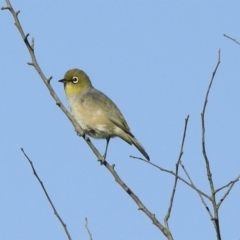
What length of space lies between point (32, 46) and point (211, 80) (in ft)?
5.82

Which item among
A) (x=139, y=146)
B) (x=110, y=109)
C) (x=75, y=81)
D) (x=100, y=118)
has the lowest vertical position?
(x=139, y=146)

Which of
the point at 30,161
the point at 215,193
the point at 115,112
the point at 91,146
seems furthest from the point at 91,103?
the point at 215,193

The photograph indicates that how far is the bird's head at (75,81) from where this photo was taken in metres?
9.62

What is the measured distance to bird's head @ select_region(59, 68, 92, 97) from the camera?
9.62m

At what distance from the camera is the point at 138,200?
4891mm

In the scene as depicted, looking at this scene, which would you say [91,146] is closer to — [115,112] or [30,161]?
[30,161]

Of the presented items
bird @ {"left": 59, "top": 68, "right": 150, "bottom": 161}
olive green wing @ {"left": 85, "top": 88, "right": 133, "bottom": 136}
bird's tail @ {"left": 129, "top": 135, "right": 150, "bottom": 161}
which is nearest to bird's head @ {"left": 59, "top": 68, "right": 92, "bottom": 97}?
bird @ {"left": 59, "top": 68, "right": 150, "bottom": 161}

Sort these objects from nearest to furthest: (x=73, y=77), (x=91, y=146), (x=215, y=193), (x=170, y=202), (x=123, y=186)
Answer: (x=215, y=193) → (x=170, y=202) → (x=123, y=186) → (x=91, y=146) → (x=73, y=77)

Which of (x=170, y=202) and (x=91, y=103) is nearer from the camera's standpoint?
(x=170, y=202)

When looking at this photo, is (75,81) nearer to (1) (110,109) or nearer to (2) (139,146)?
(1) (110,109)

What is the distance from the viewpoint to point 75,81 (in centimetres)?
977

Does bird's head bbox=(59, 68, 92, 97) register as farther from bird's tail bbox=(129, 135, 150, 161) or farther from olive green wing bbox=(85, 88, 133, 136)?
bird's tail bbox=(129, 135, 150, 161)

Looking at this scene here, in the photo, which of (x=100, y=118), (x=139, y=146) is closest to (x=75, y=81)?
(x=100, y=118)

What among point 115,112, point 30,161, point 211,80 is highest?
point 115,112
